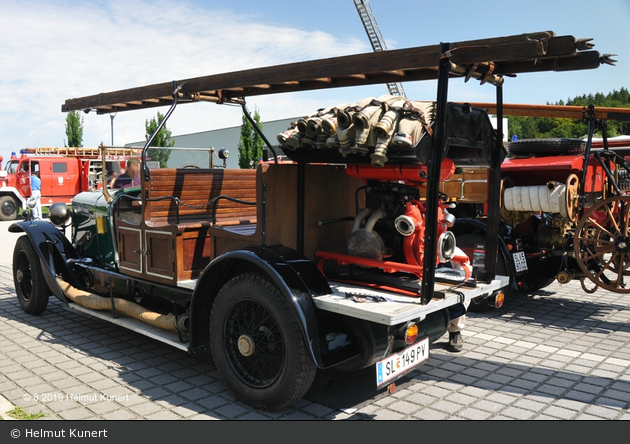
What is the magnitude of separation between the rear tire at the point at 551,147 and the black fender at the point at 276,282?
4.42m

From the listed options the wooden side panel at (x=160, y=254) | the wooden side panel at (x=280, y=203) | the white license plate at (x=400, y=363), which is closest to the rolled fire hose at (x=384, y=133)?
the wooden side panel at (x=280, y=203)

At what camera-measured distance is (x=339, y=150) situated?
348 centimetres

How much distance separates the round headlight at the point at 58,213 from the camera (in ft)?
20.1

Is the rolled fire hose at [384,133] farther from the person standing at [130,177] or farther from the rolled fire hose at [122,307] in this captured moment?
the person standing at [130,177]

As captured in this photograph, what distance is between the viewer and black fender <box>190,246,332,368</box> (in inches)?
130

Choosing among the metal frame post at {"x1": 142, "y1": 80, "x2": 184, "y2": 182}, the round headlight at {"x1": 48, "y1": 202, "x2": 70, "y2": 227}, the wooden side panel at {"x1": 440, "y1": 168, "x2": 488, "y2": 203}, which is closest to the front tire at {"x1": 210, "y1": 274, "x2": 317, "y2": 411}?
the metal frame post at {"x1": 142, "y1": 80, "x2": 184, "y2": 182}

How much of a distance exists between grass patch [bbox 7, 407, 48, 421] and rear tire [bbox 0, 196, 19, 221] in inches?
727

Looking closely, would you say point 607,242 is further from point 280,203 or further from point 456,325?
point 280,203

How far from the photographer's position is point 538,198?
633cm

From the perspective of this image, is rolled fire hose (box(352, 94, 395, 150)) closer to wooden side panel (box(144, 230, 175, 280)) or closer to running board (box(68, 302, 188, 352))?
wooden side panel (box(144, 230, 175, 280))

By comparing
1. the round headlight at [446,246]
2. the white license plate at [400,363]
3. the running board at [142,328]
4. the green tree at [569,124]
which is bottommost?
the running board at [142,328]

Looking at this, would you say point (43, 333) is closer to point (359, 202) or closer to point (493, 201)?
point (359, 202)

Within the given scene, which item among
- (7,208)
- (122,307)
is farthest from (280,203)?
(7,208)
